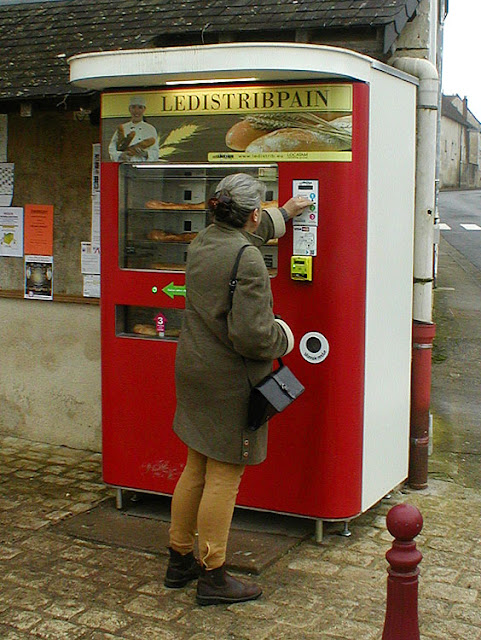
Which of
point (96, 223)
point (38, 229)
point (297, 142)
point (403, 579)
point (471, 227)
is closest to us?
point (403, 579)

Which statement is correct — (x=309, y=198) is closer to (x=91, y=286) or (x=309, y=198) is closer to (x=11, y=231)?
(x=91, y=286)

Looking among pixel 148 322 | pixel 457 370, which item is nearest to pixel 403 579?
pixel 148 322

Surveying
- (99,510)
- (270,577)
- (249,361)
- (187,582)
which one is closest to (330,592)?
(270,577)

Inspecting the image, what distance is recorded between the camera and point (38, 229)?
6.78m

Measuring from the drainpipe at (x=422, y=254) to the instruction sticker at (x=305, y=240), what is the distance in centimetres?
118

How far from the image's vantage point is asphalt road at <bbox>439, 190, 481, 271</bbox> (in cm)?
2153

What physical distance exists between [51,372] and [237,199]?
10.3 feet

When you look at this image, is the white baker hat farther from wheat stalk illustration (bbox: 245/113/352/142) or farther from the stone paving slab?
the stone paving slab

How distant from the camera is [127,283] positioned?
5.30 meters

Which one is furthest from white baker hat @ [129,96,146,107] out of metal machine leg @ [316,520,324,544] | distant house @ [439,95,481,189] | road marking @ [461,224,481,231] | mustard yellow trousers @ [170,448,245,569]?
distant house @ [439,95,481,189]

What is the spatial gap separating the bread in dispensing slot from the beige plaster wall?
220 cm

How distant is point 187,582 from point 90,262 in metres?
2.80

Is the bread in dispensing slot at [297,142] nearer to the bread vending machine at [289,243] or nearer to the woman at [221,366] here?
the bread vending machine at [289,243]

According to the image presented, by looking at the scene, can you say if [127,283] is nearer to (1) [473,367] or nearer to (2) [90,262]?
(2) [90,262]
